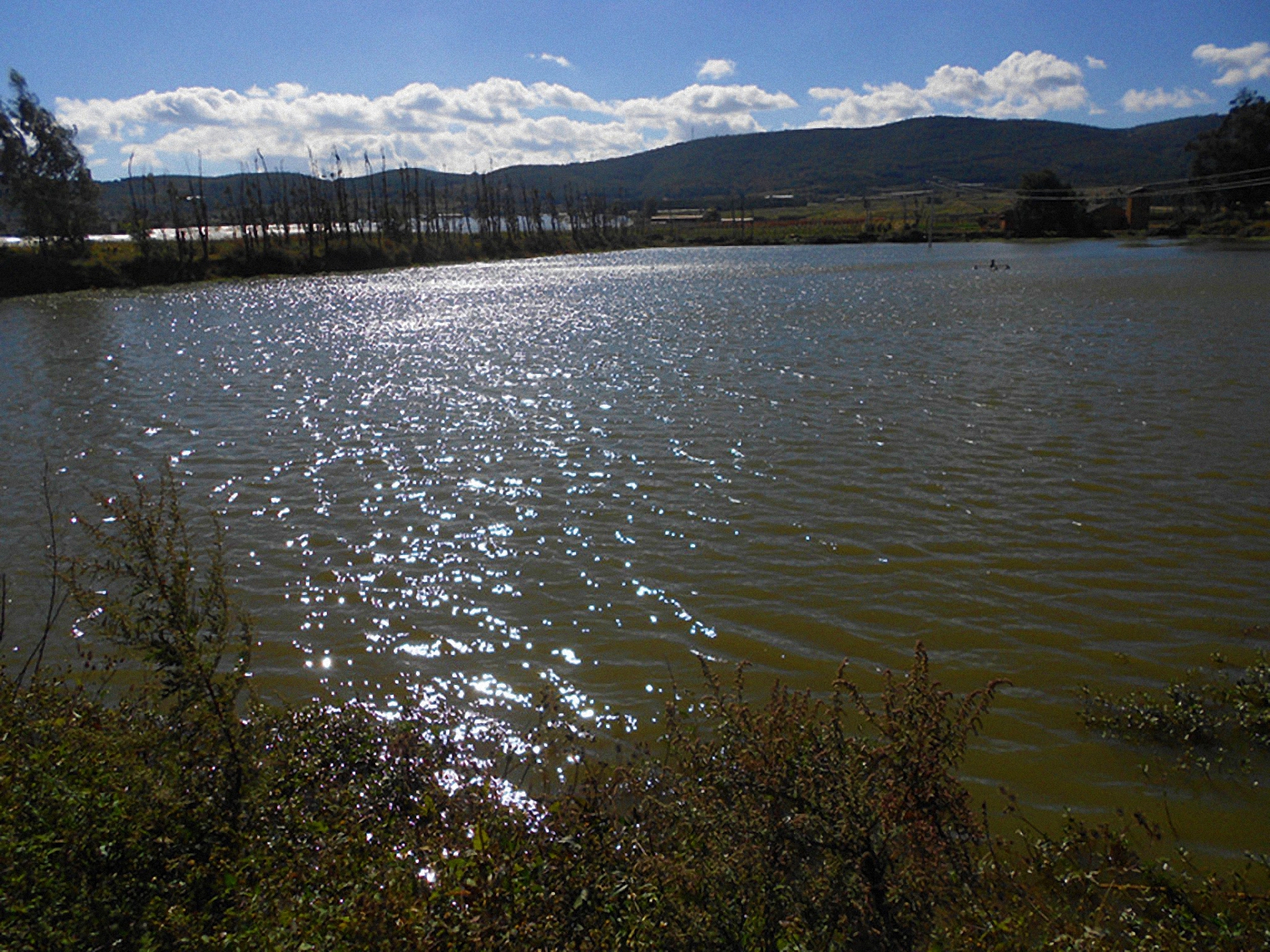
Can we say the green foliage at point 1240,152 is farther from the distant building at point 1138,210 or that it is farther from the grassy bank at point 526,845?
the grassy bank at point 526,845

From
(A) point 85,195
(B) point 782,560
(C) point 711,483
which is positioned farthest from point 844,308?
(A) point 85,195

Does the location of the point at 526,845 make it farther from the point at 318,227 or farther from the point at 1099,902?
the point at 318,227

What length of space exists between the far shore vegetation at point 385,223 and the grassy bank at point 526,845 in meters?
57.3

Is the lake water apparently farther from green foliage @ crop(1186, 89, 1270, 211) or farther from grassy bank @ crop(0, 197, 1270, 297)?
green foliage @ crop(1186, 89, 1270, 211)

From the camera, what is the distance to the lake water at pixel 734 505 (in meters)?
6.72

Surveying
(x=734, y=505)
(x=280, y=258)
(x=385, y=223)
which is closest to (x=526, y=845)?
(x=734, y=505)

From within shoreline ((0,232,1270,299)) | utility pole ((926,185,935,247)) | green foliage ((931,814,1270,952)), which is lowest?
green foliage ((931,814,1270,952))

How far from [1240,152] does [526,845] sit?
11807 centimetres

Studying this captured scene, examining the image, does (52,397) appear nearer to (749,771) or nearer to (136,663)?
(136,663)

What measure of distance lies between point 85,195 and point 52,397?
178 ft

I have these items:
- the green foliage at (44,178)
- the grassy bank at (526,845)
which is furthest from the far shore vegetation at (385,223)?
the grassy bank at (526,845)

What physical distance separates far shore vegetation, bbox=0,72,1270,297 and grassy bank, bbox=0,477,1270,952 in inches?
2256

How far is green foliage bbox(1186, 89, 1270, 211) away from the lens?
87.8 m

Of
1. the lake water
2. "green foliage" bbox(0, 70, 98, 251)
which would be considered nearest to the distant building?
the lake water
